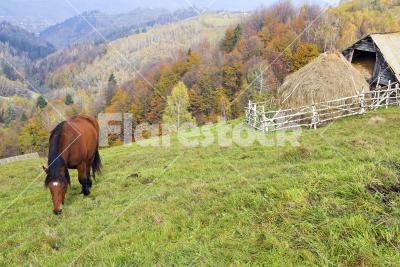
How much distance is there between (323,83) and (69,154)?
54.0ft

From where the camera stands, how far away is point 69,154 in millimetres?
9094

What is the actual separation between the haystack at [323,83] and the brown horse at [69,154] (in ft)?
44.8

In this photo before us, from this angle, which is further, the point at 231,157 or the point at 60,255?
the point at 231,157

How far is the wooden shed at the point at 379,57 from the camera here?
22303 mm

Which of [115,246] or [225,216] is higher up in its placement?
[225,216]

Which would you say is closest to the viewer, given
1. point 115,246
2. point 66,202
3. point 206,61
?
point 115,246

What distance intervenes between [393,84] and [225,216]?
21002mm

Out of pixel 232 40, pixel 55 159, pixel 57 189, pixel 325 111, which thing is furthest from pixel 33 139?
→ pixel 57 189

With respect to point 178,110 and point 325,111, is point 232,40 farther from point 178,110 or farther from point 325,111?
point 325,111

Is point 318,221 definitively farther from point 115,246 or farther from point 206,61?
point 206,61

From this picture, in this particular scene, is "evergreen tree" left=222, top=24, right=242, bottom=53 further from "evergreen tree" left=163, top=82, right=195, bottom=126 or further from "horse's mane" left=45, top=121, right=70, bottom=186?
"horse's mane" left=45, top=121, right=70, bottom=186

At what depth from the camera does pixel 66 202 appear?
9.28 m

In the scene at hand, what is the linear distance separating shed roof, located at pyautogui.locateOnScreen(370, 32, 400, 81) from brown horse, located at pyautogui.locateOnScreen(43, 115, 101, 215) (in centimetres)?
2031

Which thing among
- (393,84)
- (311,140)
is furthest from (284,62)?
(311,140)
